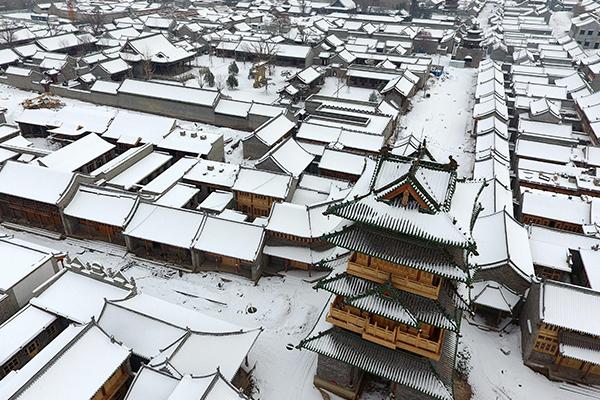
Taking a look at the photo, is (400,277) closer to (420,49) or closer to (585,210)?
(585,210)

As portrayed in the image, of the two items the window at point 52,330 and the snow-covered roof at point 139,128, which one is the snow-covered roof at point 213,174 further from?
the window at point 52,330

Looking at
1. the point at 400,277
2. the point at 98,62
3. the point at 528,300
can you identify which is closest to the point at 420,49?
the point at 98,62

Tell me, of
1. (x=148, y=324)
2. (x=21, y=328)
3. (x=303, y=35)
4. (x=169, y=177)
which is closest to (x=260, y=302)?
(x=148, y=324)

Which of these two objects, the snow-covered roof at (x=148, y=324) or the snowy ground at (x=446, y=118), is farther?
the snowy ground at (x=446, y=118)

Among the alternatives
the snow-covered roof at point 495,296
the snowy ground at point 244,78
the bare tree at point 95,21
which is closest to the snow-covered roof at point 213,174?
the snow-covered roof at point 495,296

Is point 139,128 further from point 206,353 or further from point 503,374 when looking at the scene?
point 503,374

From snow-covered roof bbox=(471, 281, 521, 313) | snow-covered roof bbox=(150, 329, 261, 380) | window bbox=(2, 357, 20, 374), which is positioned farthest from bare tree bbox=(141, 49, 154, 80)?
snow-covered roof bbox=(471, 281, 521, 313)
